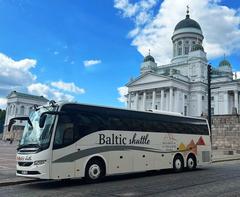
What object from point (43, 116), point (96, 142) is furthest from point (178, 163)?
point (43, 116)

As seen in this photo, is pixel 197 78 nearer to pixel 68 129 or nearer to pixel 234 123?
pixel 234 123

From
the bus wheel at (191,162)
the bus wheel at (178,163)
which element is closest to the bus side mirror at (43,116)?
the bus wheel at (178,163)

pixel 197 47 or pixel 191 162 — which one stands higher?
pixel 197 47

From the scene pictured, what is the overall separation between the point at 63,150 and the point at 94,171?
5.55 ft

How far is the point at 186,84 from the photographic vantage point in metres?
95.9

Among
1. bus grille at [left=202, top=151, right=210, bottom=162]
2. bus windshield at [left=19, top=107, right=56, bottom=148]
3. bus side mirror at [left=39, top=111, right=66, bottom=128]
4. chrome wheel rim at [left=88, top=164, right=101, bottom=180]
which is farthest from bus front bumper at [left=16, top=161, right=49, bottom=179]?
bus grille at [left=202, top=151, right=210, bottom=162]

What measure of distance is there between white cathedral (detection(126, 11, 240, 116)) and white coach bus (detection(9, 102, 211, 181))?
247 ft

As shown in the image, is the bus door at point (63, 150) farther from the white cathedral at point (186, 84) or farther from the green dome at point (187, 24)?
the green dome at point (187, 24)

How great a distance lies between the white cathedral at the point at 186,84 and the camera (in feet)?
306

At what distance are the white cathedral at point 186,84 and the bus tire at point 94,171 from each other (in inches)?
3129

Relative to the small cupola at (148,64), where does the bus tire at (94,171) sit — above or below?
below

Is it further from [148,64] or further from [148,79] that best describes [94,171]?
[148,64]

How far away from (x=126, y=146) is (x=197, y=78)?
8416cm

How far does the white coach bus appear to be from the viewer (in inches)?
460
